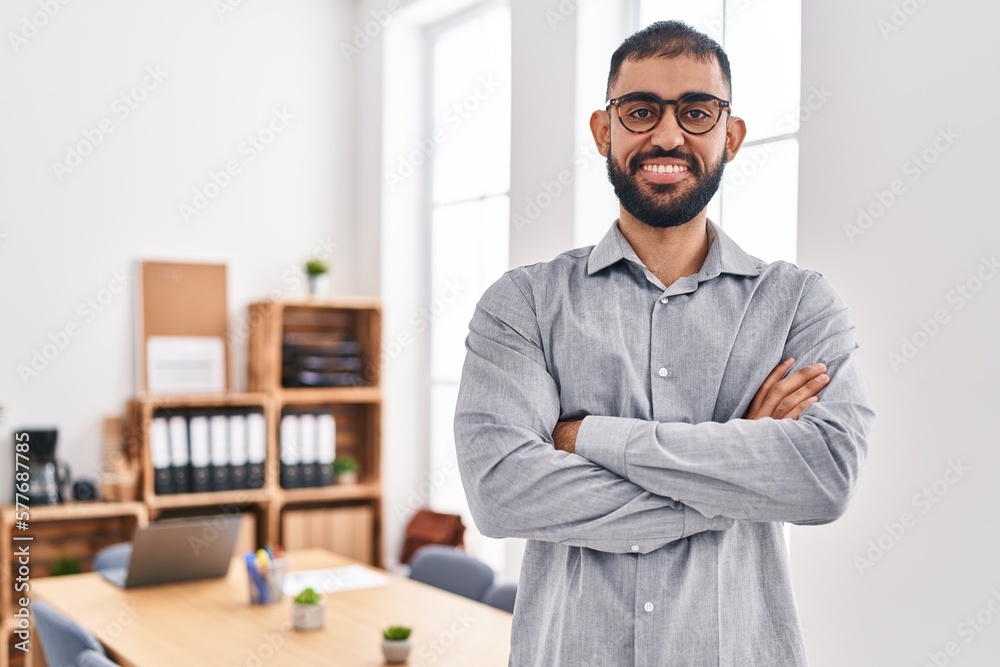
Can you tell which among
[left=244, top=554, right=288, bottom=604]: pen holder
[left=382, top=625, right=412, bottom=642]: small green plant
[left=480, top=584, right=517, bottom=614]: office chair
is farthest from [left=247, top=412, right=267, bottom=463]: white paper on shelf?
[left=382, top=625, right=412, bottom=642]: small green plant

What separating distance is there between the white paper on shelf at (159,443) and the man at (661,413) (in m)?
3.24

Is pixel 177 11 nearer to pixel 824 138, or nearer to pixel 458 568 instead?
pixel 458 568

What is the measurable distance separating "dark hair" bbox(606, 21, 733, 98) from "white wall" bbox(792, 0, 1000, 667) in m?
1.03

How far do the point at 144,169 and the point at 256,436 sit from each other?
1.51 meters

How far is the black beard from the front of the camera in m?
1.59

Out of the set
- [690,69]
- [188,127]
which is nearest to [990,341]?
[690,69]

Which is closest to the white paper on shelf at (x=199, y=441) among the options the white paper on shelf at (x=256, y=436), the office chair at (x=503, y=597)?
the white paper on shelf at (x=256, y=436)

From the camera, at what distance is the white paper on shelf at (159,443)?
4438 millimetres

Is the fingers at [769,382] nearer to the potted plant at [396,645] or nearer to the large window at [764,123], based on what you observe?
the potted plant at [396,645]

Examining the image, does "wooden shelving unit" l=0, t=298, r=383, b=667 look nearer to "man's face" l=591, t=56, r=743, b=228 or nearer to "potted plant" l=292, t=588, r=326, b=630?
"potted plant" l=292, t=588, r=326, b=630

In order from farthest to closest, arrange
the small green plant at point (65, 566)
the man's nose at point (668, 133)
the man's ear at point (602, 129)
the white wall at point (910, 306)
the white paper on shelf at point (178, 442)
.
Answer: the white paper on shelf at point (178, 442)
the small green plant at point (65, 566)
the white wall at point (910, 306)
the man's ear at point (602, 129)
the man's nose at point (668, 133)

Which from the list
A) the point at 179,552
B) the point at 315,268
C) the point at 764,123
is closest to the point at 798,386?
the point at 764,123

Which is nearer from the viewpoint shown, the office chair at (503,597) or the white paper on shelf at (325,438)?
the office chair at (503,597)

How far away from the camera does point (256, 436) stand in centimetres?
464
